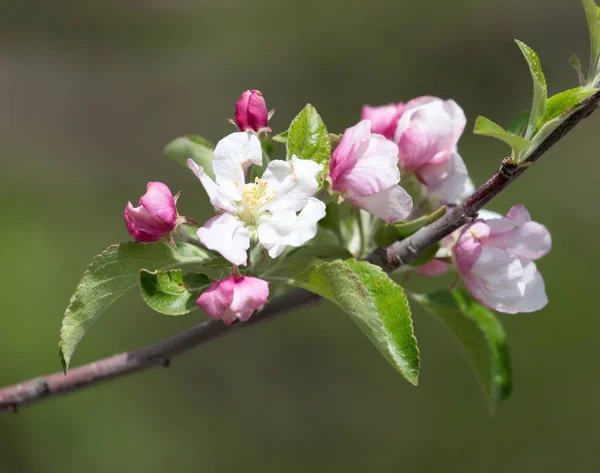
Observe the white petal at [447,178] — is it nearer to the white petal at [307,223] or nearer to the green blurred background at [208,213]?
the white petal at [307,223]

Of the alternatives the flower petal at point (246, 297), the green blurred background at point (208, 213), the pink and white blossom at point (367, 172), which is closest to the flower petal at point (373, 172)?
the pink and white blossom at point (367, 172)

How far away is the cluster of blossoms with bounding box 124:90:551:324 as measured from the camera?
0.48 meters

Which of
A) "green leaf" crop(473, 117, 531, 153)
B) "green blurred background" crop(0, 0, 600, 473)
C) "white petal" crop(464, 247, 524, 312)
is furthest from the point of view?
"green blurred background" crop(0, 0, 600, 473)

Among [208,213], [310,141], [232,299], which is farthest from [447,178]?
[208,213]

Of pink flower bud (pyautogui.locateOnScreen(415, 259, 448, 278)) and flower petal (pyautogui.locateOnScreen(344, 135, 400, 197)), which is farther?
pink flower bud (pyautogui.locateOnScreen(415, 259, 448, 278))

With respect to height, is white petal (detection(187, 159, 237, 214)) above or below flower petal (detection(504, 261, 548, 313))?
above

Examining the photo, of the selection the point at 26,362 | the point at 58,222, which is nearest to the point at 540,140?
the point at 26,362

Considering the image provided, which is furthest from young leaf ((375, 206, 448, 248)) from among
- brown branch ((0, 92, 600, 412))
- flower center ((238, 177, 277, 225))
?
flower center ((238, 177, 277, 225))

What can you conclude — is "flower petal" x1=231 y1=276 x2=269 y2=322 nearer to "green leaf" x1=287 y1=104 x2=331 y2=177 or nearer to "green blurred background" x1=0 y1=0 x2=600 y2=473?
"green leaf" x1=287 y1=104 x2=331 y2=177

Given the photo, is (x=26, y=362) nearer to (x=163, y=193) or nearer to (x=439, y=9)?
(x=163, y=193)

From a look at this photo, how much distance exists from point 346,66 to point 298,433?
→ 1804 millimetres

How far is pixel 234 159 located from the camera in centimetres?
52

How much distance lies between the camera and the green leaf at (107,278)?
49 centimetres

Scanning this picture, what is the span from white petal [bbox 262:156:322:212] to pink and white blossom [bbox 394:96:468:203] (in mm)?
112
